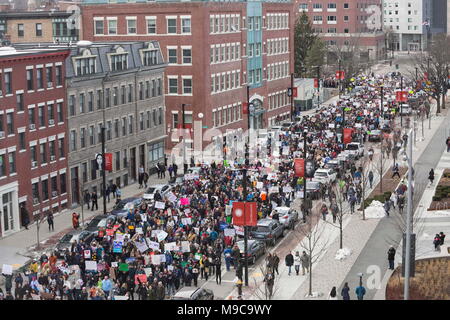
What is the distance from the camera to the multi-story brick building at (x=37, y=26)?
98062 mm

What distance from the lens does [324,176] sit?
6062 cm

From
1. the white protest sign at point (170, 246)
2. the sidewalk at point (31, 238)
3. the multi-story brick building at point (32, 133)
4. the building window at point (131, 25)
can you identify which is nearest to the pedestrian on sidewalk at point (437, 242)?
the white protest sign at point (170, 246)

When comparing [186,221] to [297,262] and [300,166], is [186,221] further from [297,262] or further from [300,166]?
[300,166]

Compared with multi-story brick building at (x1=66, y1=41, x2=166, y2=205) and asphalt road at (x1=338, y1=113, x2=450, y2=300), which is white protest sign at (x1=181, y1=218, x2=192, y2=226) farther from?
multi-story brick building at (x1=66, y1=41, x2=166, y2=205)

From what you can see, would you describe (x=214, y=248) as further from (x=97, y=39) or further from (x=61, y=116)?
(x=97, y=39)

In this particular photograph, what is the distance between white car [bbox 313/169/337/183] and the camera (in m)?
60.1

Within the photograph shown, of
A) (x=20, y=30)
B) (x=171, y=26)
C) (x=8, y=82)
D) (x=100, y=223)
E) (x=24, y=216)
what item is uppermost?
(x=20, y=30)

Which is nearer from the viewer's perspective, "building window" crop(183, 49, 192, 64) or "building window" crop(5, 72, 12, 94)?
"building window" crop(5, 72, 12, 94)

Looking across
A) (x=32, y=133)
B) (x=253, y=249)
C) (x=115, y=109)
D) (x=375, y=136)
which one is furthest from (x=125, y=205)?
(x=375, y=136)

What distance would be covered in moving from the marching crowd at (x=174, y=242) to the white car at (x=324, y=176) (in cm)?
129

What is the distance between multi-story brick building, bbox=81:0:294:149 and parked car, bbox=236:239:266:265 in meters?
39.6

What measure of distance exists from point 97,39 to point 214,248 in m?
52.4

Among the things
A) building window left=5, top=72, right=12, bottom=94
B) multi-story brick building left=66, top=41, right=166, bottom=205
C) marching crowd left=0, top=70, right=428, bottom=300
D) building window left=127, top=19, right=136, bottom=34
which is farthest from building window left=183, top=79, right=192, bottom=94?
building window left=5, top=72, right=12, bottom=94

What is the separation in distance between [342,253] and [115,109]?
90.7ft
